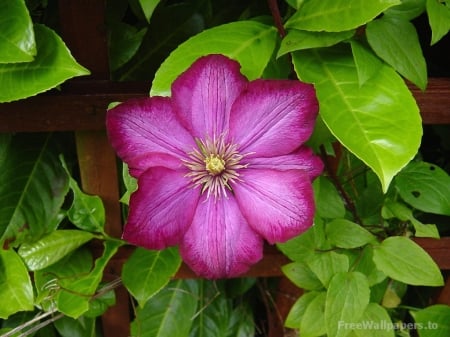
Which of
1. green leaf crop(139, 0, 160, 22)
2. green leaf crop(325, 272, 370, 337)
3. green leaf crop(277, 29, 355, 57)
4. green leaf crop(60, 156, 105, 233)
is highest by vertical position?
green leaf crop(139, 0, 160, 22)

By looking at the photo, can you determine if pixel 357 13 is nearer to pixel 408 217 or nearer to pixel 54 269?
pixel 408 217

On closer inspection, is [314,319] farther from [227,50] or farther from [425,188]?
[227,50]

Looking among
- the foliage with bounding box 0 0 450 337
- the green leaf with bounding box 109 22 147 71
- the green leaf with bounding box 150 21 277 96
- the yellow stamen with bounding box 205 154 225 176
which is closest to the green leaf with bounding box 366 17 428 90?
the foliage with bounding box 0 0 450 337

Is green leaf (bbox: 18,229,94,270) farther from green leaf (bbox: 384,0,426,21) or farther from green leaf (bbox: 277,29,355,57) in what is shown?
green leaf (bbox: 384,0,426,21)

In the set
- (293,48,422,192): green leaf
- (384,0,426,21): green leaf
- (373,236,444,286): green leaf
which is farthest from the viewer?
(373,236,444,286): green leaf

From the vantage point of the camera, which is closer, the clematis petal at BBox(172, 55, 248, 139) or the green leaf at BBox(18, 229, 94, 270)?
the clematis petal at BBox(172, 55, 248, 139)

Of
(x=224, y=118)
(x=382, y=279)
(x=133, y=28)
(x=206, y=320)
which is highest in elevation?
(x=133, y=28)

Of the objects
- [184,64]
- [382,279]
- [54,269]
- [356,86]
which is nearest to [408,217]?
[382,279]
